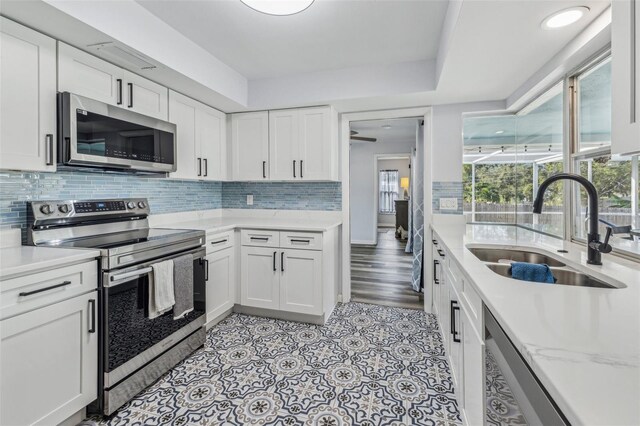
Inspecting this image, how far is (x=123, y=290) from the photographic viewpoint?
1.75 meters

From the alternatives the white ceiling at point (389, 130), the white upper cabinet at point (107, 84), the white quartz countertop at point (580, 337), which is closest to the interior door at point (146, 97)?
the white upper cabinet at point (107, 84)

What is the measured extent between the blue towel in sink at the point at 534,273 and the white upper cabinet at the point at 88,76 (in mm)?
2607

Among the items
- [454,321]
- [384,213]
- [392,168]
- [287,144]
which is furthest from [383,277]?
[392,168]

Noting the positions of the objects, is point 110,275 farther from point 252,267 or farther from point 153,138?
point 252,267

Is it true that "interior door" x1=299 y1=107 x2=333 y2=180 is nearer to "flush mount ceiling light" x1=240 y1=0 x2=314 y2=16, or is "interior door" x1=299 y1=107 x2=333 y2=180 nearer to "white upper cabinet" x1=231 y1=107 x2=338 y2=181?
"white upper cabinet" x1=231 y1=107 x2=338 y2=181

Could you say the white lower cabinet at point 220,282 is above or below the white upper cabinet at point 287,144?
below

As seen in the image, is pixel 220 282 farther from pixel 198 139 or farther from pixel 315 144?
pixel 315 144

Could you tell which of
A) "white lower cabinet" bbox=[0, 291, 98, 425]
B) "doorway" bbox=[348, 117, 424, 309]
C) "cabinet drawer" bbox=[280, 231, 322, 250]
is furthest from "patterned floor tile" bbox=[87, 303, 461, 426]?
"doorway" bbox=[348, 117, 424, 309]

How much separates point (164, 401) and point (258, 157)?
7.54ft

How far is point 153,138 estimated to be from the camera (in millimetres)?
2363

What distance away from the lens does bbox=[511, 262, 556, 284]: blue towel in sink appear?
1.38m

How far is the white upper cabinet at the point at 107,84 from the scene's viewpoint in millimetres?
1835

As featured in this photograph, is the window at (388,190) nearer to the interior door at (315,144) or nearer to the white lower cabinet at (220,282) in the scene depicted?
the interior door at (315,144)

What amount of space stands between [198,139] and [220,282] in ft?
4.52
